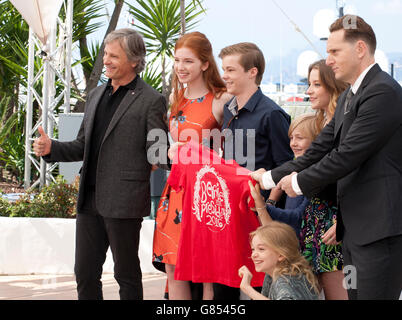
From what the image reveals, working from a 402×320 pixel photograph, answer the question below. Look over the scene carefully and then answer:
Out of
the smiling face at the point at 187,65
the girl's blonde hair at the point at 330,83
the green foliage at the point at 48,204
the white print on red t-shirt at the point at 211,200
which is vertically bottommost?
the green foliage at the point at 48,204

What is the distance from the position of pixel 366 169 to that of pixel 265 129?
706 mm

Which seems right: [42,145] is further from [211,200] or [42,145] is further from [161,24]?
[161,24]

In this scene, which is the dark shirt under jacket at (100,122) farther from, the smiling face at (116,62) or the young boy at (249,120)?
the young boy at (249,120)

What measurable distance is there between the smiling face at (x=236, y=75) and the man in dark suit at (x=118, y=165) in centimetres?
37

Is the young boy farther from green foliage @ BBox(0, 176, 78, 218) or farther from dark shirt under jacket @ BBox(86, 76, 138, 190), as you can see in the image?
green foliage @ BBox(0, 176, 78, 218)

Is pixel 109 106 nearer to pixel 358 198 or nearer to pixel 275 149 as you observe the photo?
pixel 275 149

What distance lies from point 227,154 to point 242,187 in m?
0.27

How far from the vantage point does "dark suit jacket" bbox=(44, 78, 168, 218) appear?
3.01 meters

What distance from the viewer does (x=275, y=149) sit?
287 centimetres

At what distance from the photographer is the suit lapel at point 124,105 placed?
3041mm

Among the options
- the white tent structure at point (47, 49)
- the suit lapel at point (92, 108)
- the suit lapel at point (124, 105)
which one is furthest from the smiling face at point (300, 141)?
the white tent structure at point (47, 49)

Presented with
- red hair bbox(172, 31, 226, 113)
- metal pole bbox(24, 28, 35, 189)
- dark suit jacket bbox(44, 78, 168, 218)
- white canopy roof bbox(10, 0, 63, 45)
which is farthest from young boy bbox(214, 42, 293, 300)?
metal pole bbox(24, 28, 35, 189)

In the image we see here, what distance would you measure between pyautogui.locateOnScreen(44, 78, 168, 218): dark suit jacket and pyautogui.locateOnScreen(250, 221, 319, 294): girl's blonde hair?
26.7 inches
